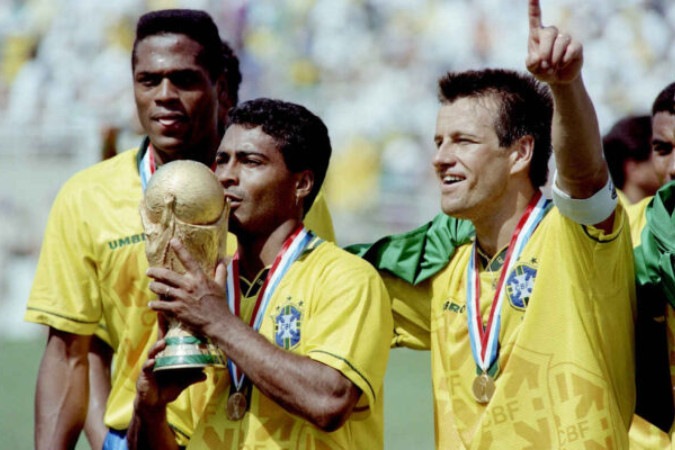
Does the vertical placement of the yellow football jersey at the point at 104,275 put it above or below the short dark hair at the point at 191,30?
below

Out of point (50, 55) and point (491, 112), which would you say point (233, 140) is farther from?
point (50, 55)

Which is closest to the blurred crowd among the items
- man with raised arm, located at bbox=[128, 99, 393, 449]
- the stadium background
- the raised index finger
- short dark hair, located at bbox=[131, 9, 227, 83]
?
the stadium background

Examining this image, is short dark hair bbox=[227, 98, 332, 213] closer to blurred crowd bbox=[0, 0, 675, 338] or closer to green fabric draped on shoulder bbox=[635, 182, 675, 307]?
green fabric draped on shoulder bbox=[635, 182, 675, 307]

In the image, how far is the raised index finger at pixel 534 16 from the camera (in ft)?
10.4

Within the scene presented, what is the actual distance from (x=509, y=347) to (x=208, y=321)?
3.03 ft

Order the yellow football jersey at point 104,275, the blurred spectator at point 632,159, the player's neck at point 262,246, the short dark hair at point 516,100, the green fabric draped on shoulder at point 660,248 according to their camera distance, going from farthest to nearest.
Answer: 1. the blurred spectator at point 632,159
2. the yellow football jersey at point 104,275
3. the short dark hair at point 516,100
4. the player's neck at point 262,246
5. the green fabric draped on shoulder at point 660,248

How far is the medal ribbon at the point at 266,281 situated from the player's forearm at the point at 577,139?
2.88ft

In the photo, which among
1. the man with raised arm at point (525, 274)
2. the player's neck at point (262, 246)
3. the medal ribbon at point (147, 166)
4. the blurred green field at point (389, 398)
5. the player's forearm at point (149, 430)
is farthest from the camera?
the blurred green field at point (389, 398)

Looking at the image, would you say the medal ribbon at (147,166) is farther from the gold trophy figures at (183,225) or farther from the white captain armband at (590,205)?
the white captain armband at (590,205)

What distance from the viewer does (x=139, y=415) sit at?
11.7 ft

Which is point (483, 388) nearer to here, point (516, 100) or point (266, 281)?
point (266, 281)

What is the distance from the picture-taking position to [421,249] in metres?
4.09

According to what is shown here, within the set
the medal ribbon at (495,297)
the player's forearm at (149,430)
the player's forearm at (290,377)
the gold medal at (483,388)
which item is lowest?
the player's forearm at (149,430)

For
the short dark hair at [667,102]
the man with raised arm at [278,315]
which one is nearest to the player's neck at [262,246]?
the man with raised arm at [278,315]
